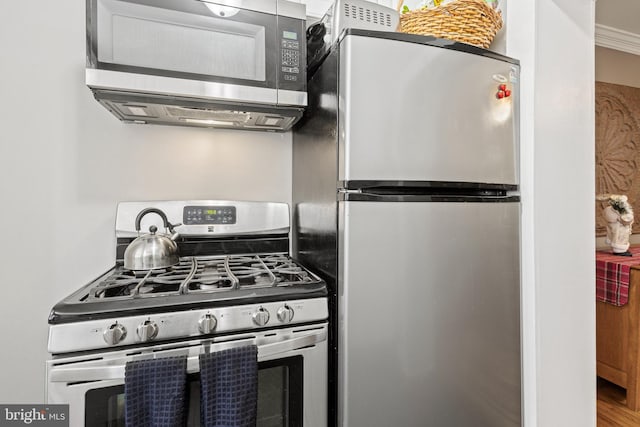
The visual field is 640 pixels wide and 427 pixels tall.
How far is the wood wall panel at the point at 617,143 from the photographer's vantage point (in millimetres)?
2525

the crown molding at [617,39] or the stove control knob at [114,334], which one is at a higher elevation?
the crown molding at [617,39]

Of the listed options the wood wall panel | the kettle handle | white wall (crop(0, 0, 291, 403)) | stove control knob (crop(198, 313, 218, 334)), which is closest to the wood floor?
the wood wall panel

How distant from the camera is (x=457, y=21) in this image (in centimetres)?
123

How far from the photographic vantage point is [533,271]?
1.27m

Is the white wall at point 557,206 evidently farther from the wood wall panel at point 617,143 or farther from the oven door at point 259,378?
the wood wall panel at point 617,143

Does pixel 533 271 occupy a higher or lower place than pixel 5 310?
higher

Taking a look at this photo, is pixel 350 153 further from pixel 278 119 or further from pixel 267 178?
pixel 267 178

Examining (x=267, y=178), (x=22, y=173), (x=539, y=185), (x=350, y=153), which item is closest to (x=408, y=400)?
(x=350, y=153)

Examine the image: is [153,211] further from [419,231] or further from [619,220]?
[619,220]

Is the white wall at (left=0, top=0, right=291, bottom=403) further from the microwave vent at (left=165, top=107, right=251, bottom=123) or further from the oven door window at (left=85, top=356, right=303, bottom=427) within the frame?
the oven door window at (left=85, top=356, right=303, bottom=427)

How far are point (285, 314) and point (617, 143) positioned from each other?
3.05 meters

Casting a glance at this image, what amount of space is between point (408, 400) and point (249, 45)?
1.34m

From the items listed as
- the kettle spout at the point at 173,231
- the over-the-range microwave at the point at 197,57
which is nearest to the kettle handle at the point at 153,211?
the kettle spout at the point at 173,231

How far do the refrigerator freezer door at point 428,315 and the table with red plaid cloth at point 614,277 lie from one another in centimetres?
140
